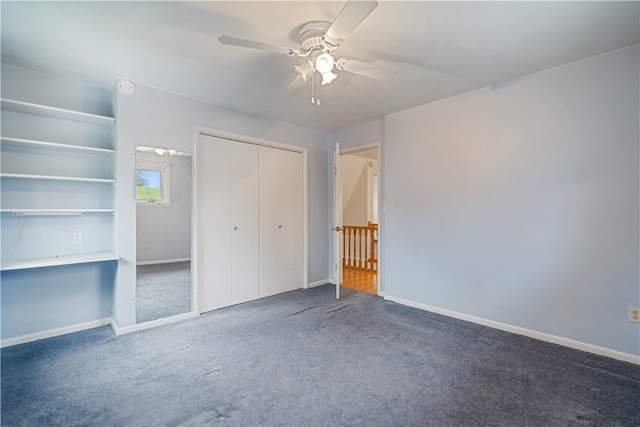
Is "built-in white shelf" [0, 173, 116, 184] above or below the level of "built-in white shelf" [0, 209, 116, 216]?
above

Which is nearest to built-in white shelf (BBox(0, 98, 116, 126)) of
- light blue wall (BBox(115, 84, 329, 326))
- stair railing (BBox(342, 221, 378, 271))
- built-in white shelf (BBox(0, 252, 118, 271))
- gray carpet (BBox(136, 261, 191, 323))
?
light blue wall (BBox(115, 84, 329, 326))

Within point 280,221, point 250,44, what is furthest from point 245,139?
point 250,44

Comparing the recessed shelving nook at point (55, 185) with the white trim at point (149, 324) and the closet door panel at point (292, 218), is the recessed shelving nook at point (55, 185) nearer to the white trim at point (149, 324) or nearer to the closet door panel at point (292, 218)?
the white trim at point (149, 324)

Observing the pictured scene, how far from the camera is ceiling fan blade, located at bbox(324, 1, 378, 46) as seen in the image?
134 cm

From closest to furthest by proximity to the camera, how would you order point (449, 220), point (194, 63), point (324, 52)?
point (324, 52), point (194, 63), point (449, 220)

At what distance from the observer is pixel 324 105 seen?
Answer: 131 inches

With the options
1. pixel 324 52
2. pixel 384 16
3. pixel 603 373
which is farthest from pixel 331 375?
pixel 384 16

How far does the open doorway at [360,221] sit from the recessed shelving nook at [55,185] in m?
2.98

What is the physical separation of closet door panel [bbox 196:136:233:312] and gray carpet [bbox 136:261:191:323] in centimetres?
16

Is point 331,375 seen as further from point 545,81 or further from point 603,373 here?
point 545,81

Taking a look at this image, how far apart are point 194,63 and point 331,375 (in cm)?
264

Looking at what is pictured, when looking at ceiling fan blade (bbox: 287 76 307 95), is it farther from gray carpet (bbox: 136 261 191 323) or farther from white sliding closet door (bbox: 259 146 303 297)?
gray carpet (bbox: 136 261 191 323)

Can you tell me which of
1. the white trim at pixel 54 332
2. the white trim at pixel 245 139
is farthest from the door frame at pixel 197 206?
the white trim at pixel 54 332

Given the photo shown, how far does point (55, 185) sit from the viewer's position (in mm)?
2645
